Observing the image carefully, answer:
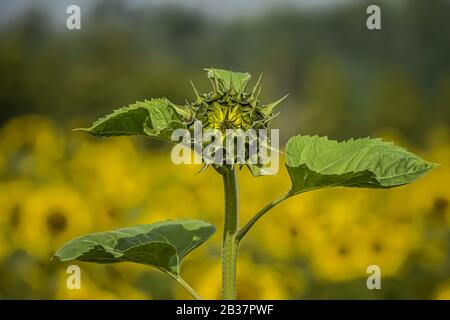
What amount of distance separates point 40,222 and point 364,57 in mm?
6377

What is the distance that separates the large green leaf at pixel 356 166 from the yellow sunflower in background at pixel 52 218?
1.08 metres

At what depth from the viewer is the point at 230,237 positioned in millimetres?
584

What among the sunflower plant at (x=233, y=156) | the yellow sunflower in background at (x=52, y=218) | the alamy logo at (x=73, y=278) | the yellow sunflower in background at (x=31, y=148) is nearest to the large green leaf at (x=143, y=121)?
the sunflower plant at (x=233, y=156)

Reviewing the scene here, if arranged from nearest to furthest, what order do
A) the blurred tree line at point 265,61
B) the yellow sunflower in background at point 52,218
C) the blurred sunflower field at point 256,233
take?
1. the blurred sunflower field at point 256,233
2. the yellow sunflower in background at point 52,218
3. the blurred tree line at point 265,61

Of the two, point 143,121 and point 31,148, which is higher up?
point 31,148

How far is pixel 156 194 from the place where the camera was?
186cm

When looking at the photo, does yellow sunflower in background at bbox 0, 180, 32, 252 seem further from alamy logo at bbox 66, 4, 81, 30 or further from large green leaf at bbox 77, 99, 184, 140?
large green leaf at bbox 77, 99, 184, 140

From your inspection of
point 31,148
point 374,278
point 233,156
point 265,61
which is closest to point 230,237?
A: point 233,156

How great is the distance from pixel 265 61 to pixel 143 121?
6.91 metres

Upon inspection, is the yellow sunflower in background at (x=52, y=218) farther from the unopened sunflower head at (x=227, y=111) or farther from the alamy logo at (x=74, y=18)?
the unopened sunflower head at (x=227, y=111)

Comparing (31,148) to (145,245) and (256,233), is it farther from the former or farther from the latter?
(145,245)

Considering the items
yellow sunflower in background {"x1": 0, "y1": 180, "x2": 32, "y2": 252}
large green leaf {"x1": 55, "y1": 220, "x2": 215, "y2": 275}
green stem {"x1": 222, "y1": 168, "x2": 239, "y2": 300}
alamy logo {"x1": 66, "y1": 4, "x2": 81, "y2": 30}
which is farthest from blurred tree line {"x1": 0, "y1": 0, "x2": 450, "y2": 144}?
green stem {"x1": 222, "y1": 168, "x2": 239, "y2": 300}

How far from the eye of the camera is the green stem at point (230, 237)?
0.58 metres
